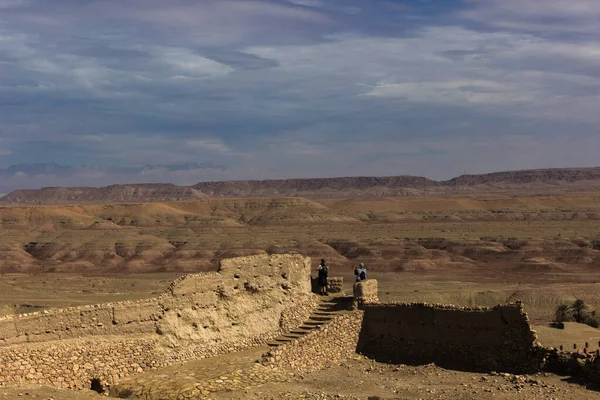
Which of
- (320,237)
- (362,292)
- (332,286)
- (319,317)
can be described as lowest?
(320,237)

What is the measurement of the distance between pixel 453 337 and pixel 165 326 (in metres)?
7.44

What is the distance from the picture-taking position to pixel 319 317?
65.3 feet

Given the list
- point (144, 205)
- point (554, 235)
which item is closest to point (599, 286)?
point (554, 235)

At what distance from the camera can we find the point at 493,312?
56.4ft

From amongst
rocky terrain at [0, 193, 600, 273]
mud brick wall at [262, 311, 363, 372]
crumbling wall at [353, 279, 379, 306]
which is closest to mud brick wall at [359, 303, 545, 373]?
crumbling wall at [353, 279, 379, 306]

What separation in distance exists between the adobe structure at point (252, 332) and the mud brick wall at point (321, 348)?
28 millimetres

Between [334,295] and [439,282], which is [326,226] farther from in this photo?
[334,295]

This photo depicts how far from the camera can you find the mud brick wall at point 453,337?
55.0 feet

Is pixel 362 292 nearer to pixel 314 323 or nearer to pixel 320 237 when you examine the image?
pixel 314 323

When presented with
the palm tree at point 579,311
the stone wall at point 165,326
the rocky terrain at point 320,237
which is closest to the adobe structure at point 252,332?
the stone wall at point 165,326

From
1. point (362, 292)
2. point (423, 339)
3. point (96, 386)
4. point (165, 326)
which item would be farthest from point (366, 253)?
point (96, 386)

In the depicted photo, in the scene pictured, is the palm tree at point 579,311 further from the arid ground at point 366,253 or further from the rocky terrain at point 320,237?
the rocky terrain at point 320,237

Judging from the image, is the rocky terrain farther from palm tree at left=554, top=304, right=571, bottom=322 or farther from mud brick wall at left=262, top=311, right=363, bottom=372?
mud brick wall at left=262, top=311, right=363, bottom=372

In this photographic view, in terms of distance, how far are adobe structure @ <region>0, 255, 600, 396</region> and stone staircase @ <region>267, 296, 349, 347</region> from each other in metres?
0.19
